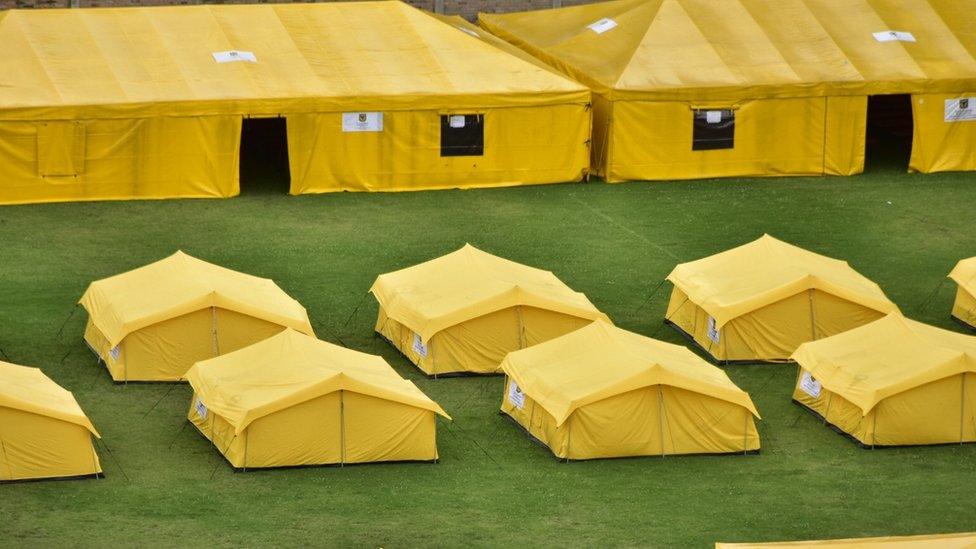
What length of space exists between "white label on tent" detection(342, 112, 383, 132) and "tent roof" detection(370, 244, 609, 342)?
7.87 meters

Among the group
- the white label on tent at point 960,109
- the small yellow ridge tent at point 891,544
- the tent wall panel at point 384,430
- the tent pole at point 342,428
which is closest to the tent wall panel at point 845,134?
the white label on tent at point 960,109

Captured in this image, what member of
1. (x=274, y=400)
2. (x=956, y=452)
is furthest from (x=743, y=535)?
(x=274, y=400)

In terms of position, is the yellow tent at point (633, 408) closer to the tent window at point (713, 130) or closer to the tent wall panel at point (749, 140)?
the tent wall panel at point (749, 140)

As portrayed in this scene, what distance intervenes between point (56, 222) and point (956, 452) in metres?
19.7

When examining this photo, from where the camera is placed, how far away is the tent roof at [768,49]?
157 ft

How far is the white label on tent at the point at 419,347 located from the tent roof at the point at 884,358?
20.7 ft

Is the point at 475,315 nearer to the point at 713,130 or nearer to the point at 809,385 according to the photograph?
the point at 809,385

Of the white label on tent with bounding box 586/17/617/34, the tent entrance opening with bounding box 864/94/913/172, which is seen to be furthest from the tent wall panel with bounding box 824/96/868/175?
the white label on tent with bounding box 586/17/617/34

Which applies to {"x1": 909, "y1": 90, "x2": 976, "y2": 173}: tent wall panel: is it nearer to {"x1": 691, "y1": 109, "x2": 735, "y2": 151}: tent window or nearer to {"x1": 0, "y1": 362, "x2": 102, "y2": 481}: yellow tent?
{"x1": 691, "y1": 109, "x2": 735, "y2": 151}: tent window

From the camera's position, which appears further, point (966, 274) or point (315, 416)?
point (966, 274)

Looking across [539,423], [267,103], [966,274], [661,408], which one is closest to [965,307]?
[966,274]

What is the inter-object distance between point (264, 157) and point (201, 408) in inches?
677

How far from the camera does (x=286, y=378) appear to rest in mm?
32750

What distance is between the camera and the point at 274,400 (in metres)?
32.1
